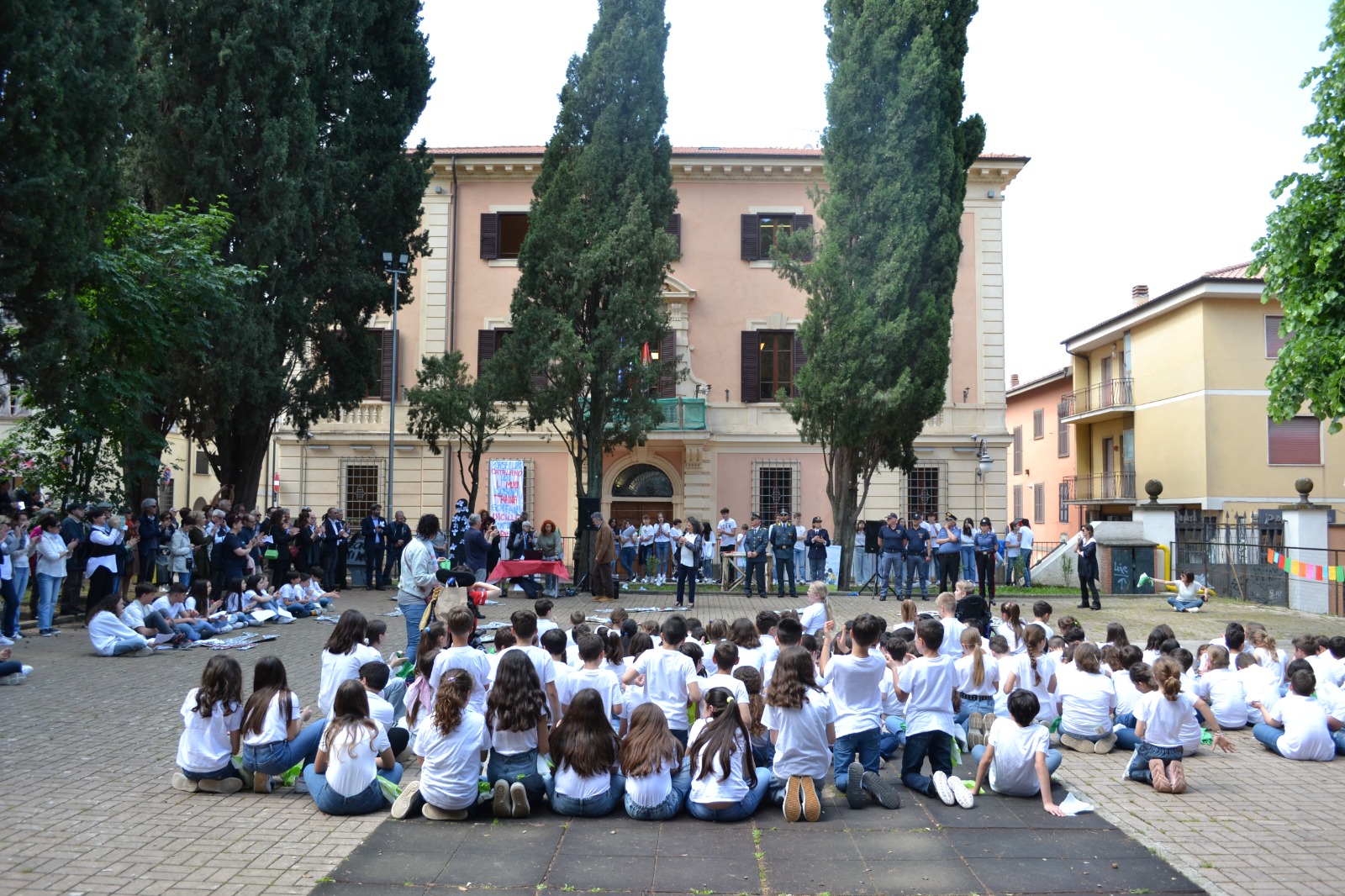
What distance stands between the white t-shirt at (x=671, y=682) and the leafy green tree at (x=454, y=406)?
1684 cm

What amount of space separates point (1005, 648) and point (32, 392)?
14.4 meters

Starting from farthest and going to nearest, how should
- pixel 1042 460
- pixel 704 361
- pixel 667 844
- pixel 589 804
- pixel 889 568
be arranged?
pixel 1042 460 → pixel 704 361 → pixel 889 568 → pixel 589 804 → pixel 667 844

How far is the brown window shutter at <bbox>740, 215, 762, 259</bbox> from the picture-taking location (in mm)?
31797

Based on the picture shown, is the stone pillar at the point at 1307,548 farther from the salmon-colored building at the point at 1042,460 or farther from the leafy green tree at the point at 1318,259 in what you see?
the salmon-colored building at the point at 1042,460

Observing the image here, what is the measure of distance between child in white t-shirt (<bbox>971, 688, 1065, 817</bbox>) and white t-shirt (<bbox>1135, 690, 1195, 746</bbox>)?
3.43ft

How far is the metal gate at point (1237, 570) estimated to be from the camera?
22.8 m

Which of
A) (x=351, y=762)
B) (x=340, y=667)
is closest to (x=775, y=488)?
(x=340, y=667)

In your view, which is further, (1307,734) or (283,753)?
(1307,734)

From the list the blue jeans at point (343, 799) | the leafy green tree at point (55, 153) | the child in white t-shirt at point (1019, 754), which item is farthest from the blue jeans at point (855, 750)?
the leafy green tree at point (55, 153)

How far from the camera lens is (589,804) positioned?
272 inches

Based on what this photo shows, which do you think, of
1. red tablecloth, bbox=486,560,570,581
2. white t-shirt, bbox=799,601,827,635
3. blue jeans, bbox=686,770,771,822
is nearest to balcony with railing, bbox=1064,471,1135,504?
red tablecloth, bbox=486,560,570,581

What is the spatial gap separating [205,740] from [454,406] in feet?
58.8

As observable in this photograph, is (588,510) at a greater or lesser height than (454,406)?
lesser

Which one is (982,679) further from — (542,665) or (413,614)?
(413,614)
